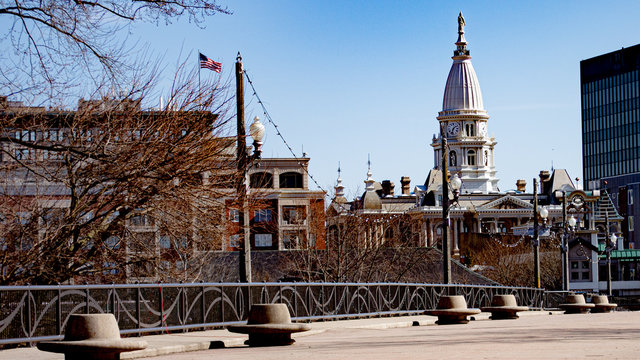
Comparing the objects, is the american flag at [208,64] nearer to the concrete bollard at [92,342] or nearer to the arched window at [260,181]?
the arched window at [260,181]

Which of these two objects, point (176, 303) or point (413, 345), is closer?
point (413, 345)

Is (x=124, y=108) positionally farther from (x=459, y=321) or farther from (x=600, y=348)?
(x=600, y=348)

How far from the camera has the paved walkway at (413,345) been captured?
15734mm

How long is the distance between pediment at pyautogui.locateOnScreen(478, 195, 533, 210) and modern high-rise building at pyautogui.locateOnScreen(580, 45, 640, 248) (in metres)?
12.3

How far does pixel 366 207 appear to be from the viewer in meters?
184

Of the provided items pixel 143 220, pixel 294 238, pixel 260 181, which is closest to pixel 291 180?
pixel 294 238

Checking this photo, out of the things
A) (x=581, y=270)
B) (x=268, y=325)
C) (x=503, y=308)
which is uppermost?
(x=268, y=325)

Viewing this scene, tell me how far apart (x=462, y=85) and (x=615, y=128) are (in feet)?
101

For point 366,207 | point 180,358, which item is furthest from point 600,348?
point 366,207

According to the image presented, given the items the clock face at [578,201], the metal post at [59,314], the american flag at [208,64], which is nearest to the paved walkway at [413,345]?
the metal post at [59,314]

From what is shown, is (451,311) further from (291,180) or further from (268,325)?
(291,180)

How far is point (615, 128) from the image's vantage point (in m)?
180

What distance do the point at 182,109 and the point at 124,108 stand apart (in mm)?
1465

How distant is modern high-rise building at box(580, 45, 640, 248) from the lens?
560 feet
